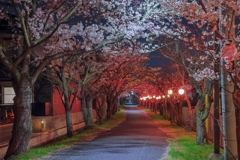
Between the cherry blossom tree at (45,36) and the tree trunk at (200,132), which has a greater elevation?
the cherry blossom tree at (45,36)

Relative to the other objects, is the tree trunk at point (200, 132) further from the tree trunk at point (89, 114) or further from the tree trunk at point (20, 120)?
the tree trunk at point (89, 114)

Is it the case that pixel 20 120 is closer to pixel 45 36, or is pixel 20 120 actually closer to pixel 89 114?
pixel 45 36

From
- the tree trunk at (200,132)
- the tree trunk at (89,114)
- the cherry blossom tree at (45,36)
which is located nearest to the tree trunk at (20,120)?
the cherry blossom tree at (45,36)

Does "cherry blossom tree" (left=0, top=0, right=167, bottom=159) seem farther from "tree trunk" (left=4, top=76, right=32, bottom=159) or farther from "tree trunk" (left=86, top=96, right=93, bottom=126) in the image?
"tree trunk" (left=86, top=96, right=93, bottom=126)

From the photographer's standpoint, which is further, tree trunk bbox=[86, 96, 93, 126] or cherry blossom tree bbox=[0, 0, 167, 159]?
tree trunk bbox=[86, 96, 93, 126]

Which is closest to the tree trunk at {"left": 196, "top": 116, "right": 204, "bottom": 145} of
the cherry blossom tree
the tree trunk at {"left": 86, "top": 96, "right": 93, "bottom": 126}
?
the cherry blossom tree

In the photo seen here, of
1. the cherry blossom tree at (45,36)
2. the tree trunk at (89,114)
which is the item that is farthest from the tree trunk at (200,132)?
the tree trunk at (89,114)

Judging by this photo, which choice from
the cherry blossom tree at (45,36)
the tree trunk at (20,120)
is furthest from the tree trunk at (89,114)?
the tree trunk at (20,120)

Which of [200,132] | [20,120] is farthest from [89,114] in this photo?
[20,120]

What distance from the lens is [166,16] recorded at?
51.8ft

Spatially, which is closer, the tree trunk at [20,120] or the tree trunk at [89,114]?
the tree trunk at [20,120]

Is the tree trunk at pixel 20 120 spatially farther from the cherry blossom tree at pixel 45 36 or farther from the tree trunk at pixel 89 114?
the tree trunk at pixel 89 114

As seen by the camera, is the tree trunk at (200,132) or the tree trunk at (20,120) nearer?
the tree trunk at (20,120)

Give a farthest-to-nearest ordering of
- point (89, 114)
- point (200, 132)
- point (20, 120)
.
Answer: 1. point (89, 114)
2. point (200, 132)
3. point (20, 120)
